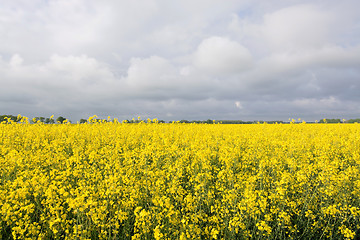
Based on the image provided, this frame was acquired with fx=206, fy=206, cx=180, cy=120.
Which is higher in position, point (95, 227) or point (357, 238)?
point (95, 227)

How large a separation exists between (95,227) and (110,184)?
2.74ft

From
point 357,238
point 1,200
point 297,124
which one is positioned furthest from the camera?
point 297,124

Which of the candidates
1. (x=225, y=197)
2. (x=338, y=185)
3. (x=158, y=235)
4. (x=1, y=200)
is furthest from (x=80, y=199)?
(x=338, y=185)

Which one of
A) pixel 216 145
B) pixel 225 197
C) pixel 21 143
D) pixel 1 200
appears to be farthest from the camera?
pixel 21 143

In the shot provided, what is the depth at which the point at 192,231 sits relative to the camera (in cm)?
308

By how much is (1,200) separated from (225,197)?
13.5 ft

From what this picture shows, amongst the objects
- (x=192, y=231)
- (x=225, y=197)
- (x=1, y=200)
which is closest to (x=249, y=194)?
(x=225, y=197)

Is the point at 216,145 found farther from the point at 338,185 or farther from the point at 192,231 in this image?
the point at 192,231

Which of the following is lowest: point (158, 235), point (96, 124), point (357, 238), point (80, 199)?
point (357, 238)

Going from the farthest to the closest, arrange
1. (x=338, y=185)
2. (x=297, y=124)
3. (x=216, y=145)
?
(x=297, y=124) → (x=216, y=145) → (x=338, y=185)

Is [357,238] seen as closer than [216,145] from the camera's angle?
Yes

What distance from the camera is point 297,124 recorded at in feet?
62.8

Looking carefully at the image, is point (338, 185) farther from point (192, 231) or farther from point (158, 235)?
point (158, 235)

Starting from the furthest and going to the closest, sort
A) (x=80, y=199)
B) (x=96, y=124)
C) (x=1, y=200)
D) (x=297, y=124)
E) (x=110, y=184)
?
(x=297, y=124), (x=96, y=124), (x=1, y=200), (x=110, y=184), (x=80, y=199)
